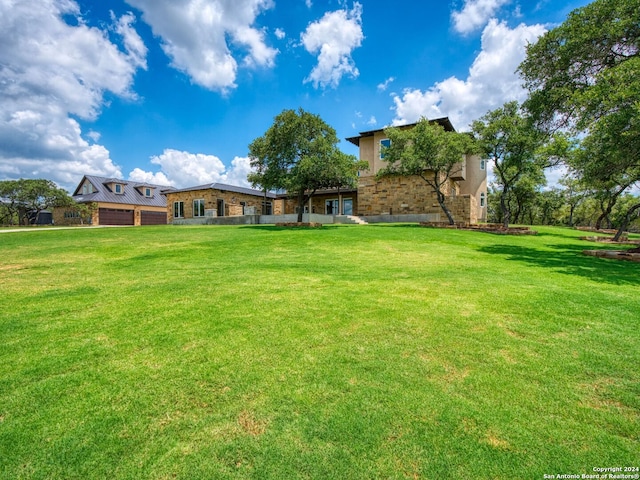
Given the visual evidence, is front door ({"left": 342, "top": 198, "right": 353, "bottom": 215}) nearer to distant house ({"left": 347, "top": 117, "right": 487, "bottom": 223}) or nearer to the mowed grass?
distant house ({"left": 347, "top": 117, "right": 487, "bottom": 223})

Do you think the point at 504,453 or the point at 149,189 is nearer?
the point at 504,453

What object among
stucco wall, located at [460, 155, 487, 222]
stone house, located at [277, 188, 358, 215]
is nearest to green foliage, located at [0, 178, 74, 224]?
stone house, located at [277, 188, 358, 215]

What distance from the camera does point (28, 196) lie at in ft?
108

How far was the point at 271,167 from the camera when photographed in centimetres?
1922

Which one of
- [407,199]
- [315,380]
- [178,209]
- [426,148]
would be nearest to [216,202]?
[178,209]

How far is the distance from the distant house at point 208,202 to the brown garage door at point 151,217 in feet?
35.8

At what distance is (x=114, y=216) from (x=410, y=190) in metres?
35.5

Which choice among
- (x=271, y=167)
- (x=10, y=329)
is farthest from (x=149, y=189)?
(x=10, y=329)

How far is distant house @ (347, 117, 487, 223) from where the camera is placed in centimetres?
2594

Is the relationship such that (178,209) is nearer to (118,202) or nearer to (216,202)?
(216,202)

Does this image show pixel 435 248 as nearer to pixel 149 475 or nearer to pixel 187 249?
pixel 187 249

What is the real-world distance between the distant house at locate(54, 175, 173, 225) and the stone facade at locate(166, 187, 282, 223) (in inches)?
191

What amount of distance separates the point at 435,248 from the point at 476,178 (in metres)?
24.3

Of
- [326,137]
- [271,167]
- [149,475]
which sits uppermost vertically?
[326,137]
